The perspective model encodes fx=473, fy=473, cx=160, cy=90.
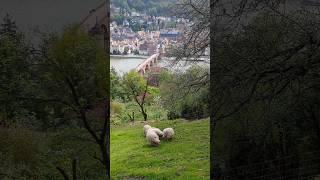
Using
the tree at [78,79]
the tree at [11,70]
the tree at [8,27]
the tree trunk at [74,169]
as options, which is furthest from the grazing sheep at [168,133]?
the tree at [8,27]

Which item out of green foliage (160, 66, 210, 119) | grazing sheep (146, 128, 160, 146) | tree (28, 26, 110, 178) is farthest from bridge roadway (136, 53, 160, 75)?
grazing sheep (146, 128, 160, 146)

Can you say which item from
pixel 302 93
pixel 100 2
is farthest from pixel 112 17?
pixel 302 93

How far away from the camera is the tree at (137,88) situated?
3684 millimetres

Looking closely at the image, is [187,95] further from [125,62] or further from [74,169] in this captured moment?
[74,169]

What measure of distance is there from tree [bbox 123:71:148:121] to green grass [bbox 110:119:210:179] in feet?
0.52

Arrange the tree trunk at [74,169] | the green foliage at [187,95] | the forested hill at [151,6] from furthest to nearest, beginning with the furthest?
the green foliage at [187,95]
the forested hill at [151,6]
the tree trunk at [74,169]

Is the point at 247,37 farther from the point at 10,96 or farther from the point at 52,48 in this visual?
the point at 10,96

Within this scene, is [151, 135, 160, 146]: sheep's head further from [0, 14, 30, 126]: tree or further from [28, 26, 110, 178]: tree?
[0, 14, 30, 126]: tree

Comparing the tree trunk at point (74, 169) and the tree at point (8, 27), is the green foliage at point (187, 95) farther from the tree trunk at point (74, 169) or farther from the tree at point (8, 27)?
the tree at point (8, 27)

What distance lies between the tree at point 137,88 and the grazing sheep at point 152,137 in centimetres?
12

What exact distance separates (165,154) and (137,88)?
58cm

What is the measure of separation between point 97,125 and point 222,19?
135cm

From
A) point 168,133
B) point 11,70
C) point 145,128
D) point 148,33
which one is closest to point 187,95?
point 168,133

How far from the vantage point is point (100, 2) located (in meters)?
3.33
